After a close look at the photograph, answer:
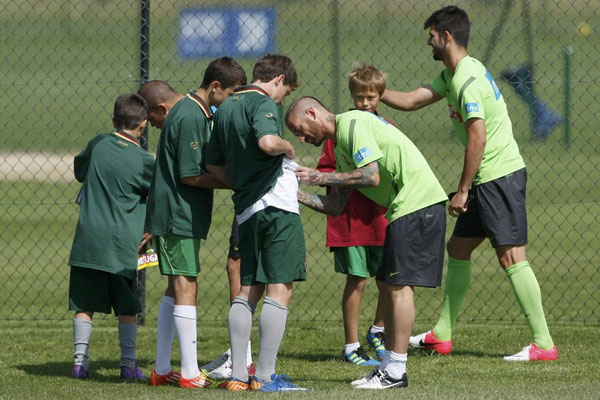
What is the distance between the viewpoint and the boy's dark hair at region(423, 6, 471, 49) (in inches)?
254

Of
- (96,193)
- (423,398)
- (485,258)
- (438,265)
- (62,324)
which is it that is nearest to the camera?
(423,398)

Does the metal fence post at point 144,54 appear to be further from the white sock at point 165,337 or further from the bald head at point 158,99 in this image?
the white sock at point 165,337

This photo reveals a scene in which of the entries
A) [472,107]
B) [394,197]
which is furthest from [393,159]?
[472,107]

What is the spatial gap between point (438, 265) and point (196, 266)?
131 cm

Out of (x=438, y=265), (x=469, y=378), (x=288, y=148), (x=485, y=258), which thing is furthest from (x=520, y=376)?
(x=485, y=258)

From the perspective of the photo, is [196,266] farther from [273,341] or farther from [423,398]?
[423,398]

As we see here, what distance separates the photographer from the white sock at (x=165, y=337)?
226 inches

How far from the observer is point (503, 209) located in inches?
253

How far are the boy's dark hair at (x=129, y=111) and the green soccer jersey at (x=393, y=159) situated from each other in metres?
1.26

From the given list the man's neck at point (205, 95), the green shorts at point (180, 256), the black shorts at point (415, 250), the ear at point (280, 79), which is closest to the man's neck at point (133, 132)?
the man's neck at point (205, 95)

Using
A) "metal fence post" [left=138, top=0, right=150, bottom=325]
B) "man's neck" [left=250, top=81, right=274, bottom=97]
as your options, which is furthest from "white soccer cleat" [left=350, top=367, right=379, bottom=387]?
"metal fence post" [left=138, top=0, right=150, bottom=325]

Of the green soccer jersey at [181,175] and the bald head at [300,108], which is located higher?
the bald head at [300,108]

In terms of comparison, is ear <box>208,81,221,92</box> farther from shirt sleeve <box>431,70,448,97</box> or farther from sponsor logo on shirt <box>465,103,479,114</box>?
shirt sleeve <box>431,70,448,97</box>

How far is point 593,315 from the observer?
27.8ft
